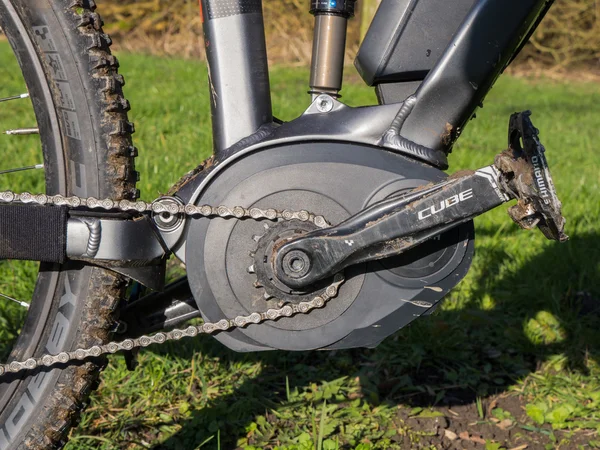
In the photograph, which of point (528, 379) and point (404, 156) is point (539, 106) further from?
point (404, 156)

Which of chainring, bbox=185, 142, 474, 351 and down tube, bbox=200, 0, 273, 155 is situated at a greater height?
down tube, bbox=200, 0, 273, 155

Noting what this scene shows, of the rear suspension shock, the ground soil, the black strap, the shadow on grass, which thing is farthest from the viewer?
the shadow on grass

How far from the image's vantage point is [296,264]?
1.56m

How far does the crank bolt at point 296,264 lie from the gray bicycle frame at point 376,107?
24cm

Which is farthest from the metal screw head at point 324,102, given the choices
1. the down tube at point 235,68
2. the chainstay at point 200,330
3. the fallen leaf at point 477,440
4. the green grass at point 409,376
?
the fallen leaf at point 477,440

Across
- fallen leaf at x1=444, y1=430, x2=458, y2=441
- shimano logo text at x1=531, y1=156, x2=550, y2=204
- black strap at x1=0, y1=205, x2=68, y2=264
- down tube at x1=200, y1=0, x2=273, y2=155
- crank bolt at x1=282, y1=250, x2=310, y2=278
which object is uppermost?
down tube at x1=200, y1=0, x2=273, y2=155

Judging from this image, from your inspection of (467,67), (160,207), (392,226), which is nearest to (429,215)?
(392,226)

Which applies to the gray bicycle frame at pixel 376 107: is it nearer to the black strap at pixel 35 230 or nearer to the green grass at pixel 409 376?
the black strap at pixel 35 230

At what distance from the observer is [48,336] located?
63.7 inches

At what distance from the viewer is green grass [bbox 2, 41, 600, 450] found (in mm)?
2043

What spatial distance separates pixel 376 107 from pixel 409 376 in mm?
1060

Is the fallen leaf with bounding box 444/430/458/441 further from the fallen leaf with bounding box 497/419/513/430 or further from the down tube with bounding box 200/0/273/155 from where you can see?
the down tube with bounding box 200/0/273/155

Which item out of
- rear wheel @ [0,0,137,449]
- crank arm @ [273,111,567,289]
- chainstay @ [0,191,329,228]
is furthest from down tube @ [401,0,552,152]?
rear wheel @ [0,0,137,449]

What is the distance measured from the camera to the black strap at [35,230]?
1503mm
